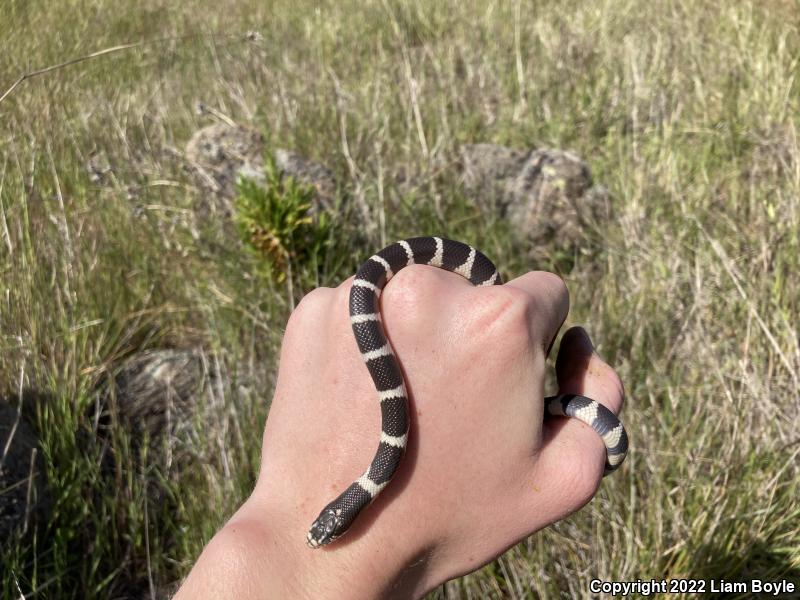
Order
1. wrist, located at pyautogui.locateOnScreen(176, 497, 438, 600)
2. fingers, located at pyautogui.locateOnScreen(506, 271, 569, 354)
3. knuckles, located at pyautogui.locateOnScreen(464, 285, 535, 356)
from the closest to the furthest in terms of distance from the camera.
Result: wrist, located at pyautogui.locateOnScreen(176, 497, 438, 600)
knuckles, located at pyautogui.locateOnScreen(464, 285, 535, 356)
fingers, located at pyautogui.locateOnScreen(506, 271, 569, 354)

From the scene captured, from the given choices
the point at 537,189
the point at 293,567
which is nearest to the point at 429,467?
the point at 293,567

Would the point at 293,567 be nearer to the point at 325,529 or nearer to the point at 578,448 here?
the point at 325,529

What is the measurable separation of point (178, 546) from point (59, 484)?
624 mm

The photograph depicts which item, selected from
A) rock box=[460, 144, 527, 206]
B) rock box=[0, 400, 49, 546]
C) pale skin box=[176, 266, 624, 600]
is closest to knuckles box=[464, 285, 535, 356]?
pale skin box=[176, 266, 624, 600]

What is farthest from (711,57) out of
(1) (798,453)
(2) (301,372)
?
(2) (301,372)

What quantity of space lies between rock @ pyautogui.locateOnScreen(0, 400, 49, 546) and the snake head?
1638 millimetres

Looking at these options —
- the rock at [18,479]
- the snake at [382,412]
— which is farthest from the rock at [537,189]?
the rock at [18,479]

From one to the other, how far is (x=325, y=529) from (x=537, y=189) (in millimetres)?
3871

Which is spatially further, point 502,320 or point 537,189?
point 537,189

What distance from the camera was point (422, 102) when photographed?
19.3 ft

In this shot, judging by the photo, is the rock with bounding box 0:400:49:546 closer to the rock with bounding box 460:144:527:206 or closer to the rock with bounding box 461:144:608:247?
the rock with bounding box 461:144:608:247

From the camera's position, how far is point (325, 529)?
1.75 m

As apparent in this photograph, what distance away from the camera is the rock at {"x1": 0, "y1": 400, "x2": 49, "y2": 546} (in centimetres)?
286

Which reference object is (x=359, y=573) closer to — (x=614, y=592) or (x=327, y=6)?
(x=614, y=592)
